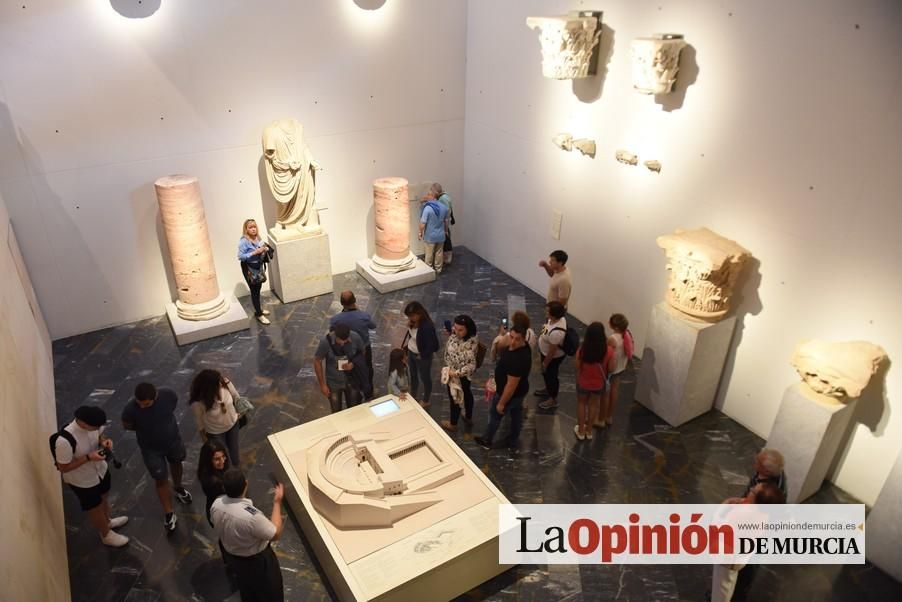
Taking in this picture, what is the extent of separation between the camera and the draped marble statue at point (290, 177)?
7.78m

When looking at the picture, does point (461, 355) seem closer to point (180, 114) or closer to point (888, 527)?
point (888, 527)

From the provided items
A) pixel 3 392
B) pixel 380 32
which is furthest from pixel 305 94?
pixel 3 392

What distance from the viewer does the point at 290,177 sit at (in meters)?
7.94

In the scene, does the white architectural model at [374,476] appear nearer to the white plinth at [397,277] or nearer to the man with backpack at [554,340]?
the man with backpack at [554,340]

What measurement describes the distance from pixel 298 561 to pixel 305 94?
583cm

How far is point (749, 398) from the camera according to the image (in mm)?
6102

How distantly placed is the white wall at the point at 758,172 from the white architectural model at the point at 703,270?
267 millimetres

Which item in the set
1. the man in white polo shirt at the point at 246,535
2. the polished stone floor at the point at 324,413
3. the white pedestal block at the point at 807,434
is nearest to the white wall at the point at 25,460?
the polished stone floor at the point at 324,413

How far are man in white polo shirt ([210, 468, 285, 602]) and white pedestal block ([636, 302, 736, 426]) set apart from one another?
386 centimetres

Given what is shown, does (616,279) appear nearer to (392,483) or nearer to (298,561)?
(392,483)

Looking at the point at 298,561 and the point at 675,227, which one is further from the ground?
the point at 675,227

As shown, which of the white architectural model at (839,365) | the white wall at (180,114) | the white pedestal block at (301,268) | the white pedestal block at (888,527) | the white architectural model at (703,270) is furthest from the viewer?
the white pedestal block at (301,268)

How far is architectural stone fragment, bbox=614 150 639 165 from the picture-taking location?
663 centimetres

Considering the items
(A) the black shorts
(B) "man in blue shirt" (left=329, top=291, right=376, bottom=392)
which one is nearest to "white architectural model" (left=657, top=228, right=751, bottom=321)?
(B) "man in blue shirt" (left=329, top=291, right=376, bottom=392)
